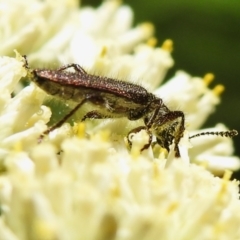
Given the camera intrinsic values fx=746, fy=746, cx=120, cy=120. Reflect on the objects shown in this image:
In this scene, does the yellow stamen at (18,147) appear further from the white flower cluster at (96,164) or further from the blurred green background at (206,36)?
the blurred green background at (206,36)

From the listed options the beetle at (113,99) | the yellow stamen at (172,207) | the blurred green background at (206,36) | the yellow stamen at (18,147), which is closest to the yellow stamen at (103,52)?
the beetle at (113,99)

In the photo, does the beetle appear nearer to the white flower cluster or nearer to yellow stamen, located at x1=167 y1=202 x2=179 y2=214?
the white flower cluster

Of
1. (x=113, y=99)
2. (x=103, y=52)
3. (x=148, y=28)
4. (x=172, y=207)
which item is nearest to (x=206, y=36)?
(x=148, y=28)

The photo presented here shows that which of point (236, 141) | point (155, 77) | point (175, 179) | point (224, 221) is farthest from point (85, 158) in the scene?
point (236, 141)

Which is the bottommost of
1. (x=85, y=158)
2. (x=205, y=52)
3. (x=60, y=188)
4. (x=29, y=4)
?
(x=60, y=188)

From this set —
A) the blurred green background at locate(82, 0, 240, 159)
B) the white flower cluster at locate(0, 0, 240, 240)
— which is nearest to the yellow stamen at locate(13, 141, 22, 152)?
the white flower cluster at locate(0, 0, 240, 240)

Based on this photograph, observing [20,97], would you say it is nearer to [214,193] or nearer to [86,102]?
[86,102]
